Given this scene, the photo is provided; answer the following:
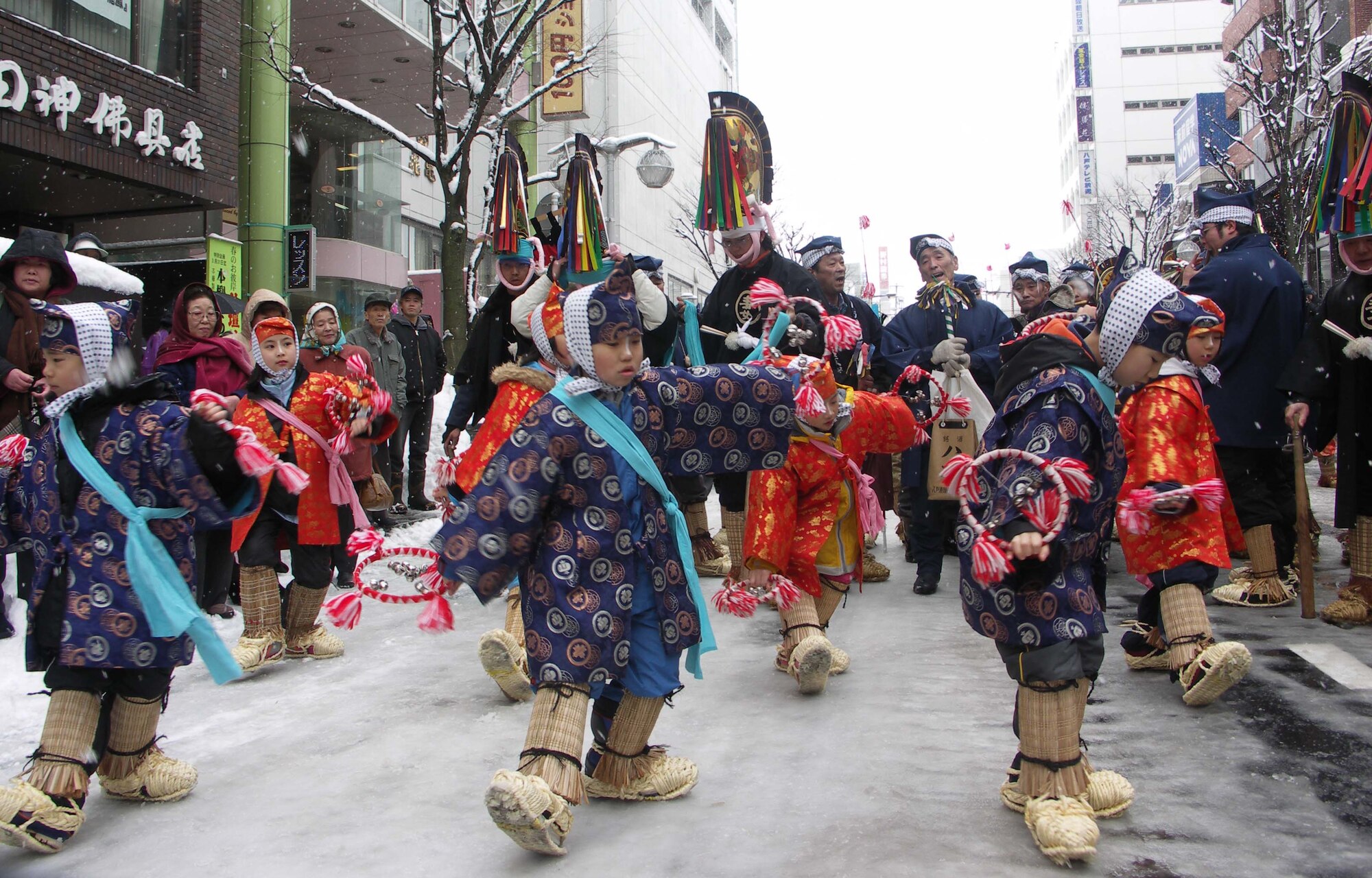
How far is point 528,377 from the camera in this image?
174 inches

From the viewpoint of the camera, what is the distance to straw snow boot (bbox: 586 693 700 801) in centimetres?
341

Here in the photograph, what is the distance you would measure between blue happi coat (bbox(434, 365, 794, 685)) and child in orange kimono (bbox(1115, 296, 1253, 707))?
6.41 feet

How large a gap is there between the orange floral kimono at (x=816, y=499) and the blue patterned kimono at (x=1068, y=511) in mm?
1258

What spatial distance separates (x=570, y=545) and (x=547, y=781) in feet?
2.15

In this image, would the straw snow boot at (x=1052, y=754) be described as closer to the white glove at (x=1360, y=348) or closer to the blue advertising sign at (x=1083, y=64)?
the white glove at (x=1360, y=348)

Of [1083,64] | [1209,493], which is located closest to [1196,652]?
[1209,493]

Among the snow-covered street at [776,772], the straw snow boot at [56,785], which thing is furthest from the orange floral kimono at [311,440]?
the straw snow boot at [56,785]

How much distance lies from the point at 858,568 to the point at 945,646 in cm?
69

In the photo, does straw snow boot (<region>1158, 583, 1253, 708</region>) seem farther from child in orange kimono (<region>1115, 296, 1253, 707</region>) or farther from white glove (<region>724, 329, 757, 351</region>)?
white glove (<region>724, 329, 757, 351</region>)

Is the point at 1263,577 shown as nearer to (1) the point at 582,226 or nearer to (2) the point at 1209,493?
(2) the point at 1209,493

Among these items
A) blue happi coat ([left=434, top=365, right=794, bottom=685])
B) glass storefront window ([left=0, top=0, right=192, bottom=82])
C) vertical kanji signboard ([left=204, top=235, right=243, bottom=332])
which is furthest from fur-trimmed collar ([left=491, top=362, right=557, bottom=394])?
glass storefront window ([left=0, top=0, right=192, bottom=82])

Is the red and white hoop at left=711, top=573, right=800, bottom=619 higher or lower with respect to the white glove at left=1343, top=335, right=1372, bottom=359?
lower

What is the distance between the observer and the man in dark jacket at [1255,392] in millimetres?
5836

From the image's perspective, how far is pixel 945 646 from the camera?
17.5 feet
